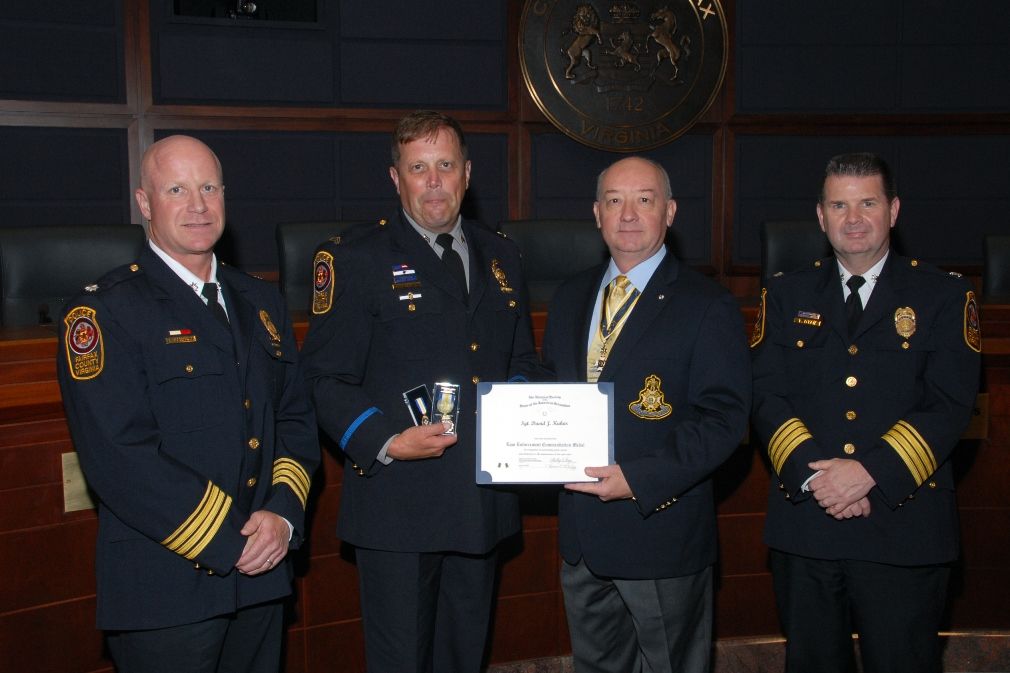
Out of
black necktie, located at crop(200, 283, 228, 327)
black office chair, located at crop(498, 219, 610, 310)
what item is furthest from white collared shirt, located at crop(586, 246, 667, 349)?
black office chair, located at crop(498, 219, 610, 310)

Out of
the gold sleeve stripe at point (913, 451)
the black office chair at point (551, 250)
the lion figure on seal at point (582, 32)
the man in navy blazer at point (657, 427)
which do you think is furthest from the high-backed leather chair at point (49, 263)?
the lion figure on seal at point (582, 32)

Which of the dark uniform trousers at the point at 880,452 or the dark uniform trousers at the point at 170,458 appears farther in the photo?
the dark uniform trousers at the point at 880,452

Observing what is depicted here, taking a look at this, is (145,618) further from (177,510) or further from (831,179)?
(831,179)

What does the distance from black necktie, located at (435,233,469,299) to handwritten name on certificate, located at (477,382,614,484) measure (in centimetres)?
34

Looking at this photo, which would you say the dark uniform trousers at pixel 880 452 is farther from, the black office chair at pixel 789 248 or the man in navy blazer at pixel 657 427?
the black office chair at pixel 789 248

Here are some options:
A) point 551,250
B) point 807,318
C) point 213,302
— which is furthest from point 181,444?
point 551,250

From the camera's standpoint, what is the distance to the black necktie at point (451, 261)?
7.67ft

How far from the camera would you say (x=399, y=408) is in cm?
226

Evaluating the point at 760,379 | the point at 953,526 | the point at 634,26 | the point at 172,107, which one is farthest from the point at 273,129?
the point at 953,526

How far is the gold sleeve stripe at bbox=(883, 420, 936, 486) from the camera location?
2.12 metres

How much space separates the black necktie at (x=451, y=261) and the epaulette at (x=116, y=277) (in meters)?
0.72

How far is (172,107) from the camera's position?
5297 millimetres

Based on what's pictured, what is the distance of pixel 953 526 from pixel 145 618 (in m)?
1.79

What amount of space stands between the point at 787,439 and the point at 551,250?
6.92 ft
